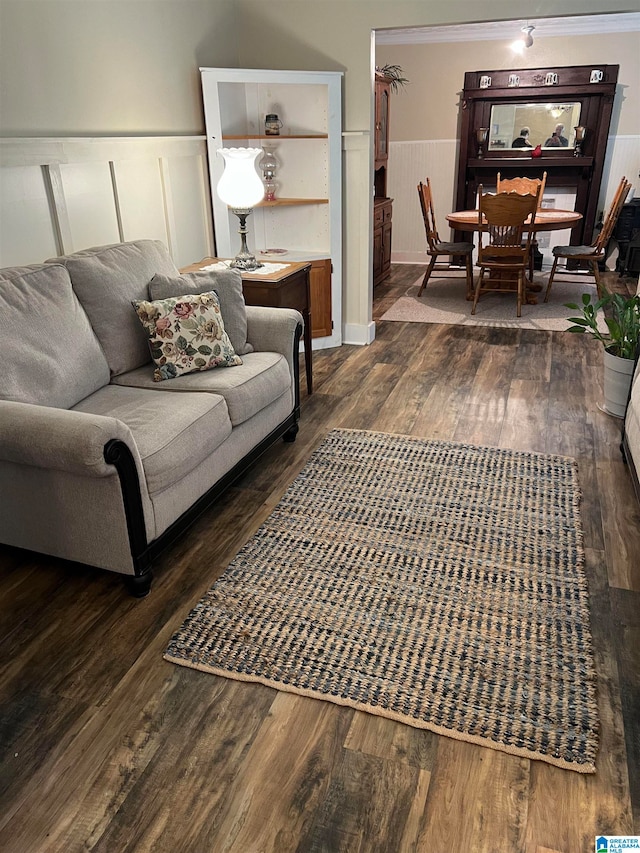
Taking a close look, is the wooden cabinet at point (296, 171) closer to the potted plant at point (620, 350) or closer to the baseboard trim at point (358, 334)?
the baseboard trim at point (358, 334)

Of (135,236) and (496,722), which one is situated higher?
(135,236)

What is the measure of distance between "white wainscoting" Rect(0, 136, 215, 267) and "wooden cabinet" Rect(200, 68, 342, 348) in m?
0.22

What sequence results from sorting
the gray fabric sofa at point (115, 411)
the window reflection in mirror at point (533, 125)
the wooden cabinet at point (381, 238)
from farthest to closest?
the window reflection in mirror at point (533, 125) < the wooden cabinet at point (381, 238) < the gray fabric sofa at point (115, 411)

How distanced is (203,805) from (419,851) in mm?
472

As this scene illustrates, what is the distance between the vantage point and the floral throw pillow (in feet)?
8.58

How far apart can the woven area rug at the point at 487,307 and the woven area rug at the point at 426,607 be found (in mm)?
2612

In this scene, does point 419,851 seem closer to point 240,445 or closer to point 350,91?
point 240,445

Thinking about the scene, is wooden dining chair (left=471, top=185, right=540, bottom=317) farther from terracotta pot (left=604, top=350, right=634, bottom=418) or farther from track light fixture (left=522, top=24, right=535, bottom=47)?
track light fixture (left=522, top=24, right=535, bottom=47)

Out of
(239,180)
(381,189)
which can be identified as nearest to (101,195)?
(239,180)

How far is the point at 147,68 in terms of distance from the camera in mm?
3361

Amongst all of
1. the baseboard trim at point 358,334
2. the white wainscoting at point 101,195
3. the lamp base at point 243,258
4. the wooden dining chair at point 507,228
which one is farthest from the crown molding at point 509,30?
the lamp base at point 243,258

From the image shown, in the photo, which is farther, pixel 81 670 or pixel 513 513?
pixel 513 513

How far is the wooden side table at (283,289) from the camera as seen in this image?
3.37 metres

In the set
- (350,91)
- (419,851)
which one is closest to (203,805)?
(419,851)
